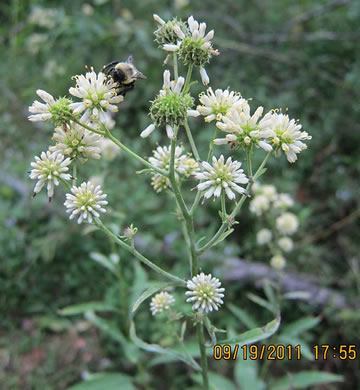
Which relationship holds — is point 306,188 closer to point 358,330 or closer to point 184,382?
point 358,330

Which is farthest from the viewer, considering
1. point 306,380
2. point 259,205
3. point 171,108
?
point 259,205

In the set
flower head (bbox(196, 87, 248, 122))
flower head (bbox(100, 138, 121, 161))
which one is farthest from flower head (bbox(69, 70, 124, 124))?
flower head (bbox(100, 138, 121, 161))

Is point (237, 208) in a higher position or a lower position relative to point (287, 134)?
lower

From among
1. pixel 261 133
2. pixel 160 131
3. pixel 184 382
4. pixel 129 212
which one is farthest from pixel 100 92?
pixel 160 131

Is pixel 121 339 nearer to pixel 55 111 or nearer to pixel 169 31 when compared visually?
pixel 55 111

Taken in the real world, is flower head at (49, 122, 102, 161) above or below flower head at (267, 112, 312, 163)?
below

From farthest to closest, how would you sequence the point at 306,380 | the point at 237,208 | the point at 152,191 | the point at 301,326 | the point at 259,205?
the point at 152,191 < the point at 259,205 < the point at 301,326 < the point at 306,380 < the point at 237,208

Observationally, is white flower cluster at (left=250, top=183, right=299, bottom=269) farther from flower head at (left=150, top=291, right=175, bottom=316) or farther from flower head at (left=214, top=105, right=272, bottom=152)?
flower head at (left=214, top=105, right=272, bottom=152)

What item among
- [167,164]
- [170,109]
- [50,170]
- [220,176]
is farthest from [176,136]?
[50,170]
